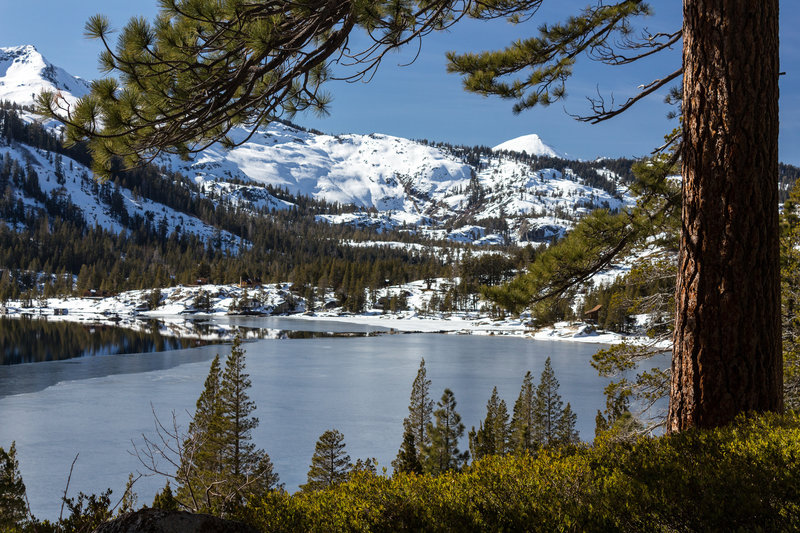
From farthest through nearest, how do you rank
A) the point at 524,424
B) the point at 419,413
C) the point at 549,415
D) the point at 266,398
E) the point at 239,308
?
the point at 239,308 < the point at 266,398 < the point at 549,415 < the point at 524,424 < the point at 419,413

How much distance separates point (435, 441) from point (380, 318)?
6809cm

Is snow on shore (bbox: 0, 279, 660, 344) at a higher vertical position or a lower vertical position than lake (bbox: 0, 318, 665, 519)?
higher

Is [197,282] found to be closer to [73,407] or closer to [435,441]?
[73,407]

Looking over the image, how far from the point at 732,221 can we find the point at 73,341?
182 feet

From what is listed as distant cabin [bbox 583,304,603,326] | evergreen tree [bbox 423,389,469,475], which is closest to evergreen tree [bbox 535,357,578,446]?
evergreen tree [bbox 423,389,469,475]

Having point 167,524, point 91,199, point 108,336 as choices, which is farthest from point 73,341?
point 91,199

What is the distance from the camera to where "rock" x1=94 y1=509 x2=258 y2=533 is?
2572mm

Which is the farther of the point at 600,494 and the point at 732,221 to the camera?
the point at 732,221

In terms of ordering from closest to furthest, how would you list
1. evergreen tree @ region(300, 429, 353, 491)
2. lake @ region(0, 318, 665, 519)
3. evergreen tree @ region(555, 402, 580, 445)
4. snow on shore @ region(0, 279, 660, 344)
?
evergreen tree @ region(300, 429, 353, 491), lake @ region(0, 318, 665, 519), evergreen tree @ region(555, 402, 580, 445), snow on shore @ region(0, 279, 660, 344)

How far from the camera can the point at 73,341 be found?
47.6 metres

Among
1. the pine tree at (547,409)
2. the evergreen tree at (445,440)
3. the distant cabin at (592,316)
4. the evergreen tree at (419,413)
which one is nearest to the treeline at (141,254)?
the distant cabin at (592,316)

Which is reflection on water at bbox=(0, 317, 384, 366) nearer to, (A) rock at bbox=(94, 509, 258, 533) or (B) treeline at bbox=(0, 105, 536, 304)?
(B) treeline at bbox=(0, 105, 536, 304)

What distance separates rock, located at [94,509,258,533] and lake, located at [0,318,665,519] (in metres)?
6.50

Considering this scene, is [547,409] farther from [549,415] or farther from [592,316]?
[592,316]
